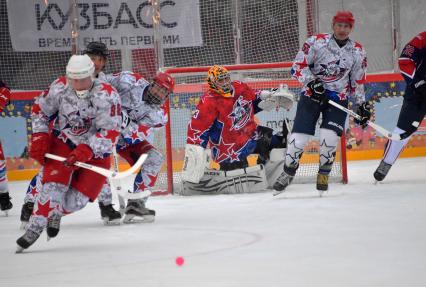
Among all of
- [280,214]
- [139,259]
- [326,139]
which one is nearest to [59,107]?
[139,259]

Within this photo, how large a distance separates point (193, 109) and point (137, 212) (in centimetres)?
228

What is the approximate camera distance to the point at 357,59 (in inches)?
264

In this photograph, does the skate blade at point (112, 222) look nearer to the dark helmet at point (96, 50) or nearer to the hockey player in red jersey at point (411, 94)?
the dark helmet at point (96, 50)

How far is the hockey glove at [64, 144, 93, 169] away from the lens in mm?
4539

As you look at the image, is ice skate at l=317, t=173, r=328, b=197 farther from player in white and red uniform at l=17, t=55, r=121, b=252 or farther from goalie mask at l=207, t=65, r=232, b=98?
player in white and red uniform at l=17, t=55, r=121, b=252

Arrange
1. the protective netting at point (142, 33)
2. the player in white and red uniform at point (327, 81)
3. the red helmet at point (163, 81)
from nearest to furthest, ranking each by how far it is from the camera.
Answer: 1. the red helmet at point (163, 81)
2. the player in white and red uniform at point (327, 81)
3. the protective netting at point (142, 33)

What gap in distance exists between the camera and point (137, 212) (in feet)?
19.1

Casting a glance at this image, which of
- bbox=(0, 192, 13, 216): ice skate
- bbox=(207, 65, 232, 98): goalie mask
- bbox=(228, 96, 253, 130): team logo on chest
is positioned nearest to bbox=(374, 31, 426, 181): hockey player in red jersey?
bbox=(228, 96, 253, 130): team logo on chest

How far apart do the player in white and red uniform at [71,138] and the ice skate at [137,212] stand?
3.27ft

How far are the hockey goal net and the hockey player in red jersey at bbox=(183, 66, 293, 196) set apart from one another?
0.29 metres

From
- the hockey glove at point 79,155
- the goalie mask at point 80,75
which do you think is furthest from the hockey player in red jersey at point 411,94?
the hockey glove at point 79,155

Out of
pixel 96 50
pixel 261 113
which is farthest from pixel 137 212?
pixel 261 113

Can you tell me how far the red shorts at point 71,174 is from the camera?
4629 mm

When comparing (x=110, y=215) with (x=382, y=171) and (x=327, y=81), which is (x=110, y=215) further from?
(x=382, y=171)
